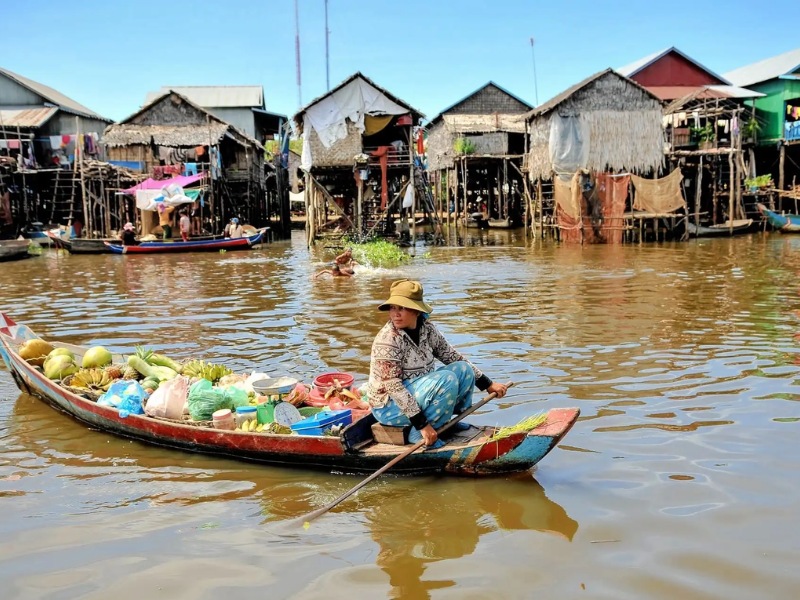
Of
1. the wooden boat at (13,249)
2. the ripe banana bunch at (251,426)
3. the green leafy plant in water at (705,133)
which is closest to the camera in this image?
the ripe banana bunch at (251,426)

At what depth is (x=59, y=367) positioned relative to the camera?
6.26 meters

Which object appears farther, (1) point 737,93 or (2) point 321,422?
(1) point 737,93

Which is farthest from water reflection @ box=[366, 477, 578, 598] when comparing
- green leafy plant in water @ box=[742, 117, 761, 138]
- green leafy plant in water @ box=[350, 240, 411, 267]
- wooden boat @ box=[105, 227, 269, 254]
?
green leafy plant in water @ box=[742, 117, 761, 138]

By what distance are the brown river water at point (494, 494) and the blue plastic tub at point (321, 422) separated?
29cm

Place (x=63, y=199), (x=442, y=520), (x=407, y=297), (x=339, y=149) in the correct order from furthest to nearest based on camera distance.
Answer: (x=63, y=199) → (x=339, y=149) → (x=407, y=297) → (x=442, y=520)

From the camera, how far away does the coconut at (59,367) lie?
6250 mm

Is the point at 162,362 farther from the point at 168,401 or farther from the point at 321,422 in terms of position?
the point at 321,422

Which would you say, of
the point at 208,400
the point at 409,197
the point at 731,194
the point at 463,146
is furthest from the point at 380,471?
the point at 463,146

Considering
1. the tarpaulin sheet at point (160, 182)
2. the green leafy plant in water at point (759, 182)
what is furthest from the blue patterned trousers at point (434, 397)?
the green leafy plant in water at point (759, 182)

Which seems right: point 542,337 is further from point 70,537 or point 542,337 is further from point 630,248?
point 630,248

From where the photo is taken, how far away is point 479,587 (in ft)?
11.1

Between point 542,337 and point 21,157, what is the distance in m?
24.9

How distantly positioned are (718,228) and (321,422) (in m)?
22.0

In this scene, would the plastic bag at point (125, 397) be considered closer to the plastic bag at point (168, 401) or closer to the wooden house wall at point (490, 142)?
the plastic bag at point (168, 401)
